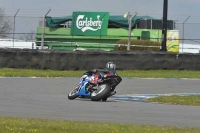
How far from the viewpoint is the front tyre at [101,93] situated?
1380 centimetres

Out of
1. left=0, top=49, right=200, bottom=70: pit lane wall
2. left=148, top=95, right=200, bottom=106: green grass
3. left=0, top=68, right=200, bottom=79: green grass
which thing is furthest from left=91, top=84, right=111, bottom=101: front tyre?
left=0, top=49, right=200, bottom=70: pit lane wall

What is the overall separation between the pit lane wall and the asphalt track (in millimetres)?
3230

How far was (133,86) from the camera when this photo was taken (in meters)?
18.4

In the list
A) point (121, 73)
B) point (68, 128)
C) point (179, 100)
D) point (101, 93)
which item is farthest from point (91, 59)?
point (68, 128)

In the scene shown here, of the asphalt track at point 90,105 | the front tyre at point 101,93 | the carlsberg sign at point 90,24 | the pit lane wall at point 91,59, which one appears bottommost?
the asphalt track at point 90,105

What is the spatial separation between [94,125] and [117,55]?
14603mm

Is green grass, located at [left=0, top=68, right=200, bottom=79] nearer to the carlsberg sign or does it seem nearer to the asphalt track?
the asphalt track

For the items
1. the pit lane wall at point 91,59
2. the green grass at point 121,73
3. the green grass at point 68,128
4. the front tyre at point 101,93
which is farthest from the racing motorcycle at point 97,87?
the pit lane wall at point 91,59

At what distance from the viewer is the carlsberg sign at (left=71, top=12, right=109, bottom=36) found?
3730 cm

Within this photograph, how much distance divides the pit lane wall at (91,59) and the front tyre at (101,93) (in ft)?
28.9

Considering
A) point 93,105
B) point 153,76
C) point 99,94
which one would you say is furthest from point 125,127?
point 153,76

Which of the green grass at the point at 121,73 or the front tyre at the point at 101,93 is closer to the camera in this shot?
the front tyre at the point at 101,93

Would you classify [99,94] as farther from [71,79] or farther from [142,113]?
[71,79]

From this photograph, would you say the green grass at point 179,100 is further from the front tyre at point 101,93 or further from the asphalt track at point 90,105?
the front tyre at point 101,93
